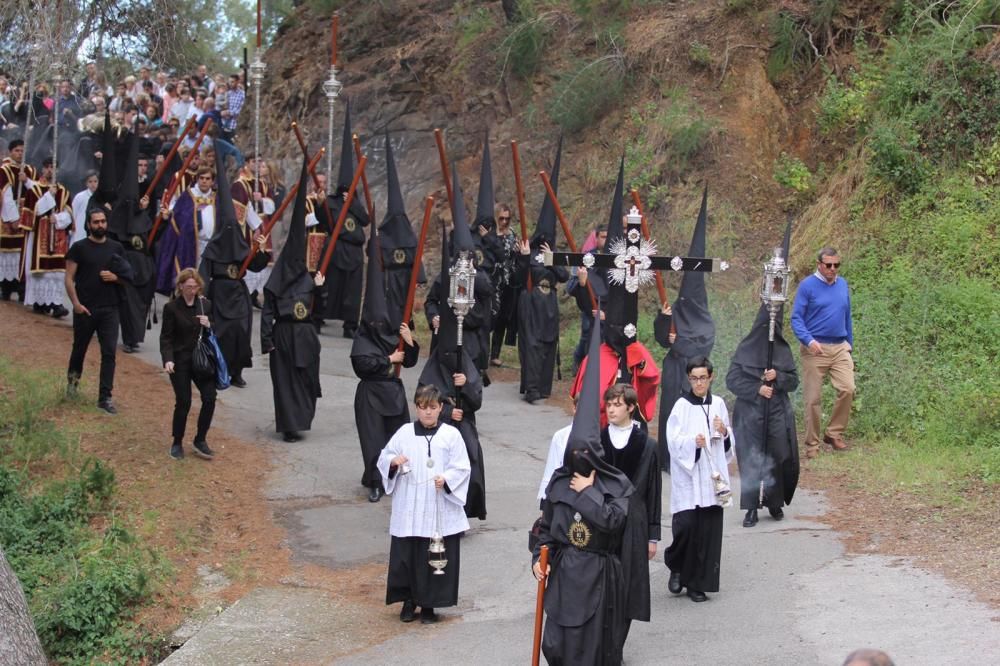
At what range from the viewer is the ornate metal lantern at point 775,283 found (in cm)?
1095

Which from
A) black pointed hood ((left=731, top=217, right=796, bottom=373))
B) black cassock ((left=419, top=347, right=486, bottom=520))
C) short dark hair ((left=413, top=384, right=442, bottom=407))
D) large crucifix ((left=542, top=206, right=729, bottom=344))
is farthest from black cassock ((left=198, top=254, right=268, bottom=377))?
black pointed hood ((left=731, top=217, right=796, bottom=373))

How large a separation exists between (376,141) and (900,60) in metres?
9.39

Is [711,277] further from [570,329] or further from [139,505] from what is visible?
[139,505]

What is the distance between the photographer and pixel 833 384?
13.3 meters

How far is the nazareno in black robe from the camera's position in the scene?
1100 centimetres

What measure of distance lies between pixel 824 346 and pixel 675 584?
180 inches

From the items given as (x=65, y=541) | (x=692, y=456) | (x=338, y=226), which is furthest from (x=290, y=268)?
(x=692, y=456)

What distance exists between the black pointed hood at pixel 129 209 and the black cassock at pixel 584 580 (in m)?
10.0

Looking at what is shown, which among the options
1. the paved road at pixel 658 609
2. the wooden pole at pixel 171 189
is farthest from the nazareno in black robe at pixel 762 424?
the wooden pole at pixel 171 189

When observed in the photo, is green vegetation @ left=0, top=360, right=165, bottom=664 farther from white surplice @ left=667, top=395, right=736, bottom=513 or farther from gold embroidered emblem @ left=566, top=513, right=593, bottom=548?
white surplice @ left=667, top=395, right=736, bottom=513

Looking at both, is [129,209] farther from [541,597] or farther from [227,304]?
[541,597]

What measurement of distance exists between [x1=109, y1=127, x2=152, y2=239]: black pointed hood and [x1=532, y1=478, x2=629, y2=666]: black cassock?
10031 millimetres

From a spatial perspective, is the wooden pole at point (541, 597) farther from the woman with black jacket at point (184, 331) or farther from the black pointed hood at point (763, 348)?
the woman with black jacket at point (184, 331)

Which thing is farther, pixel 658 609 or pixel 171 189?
pixel 171 189
